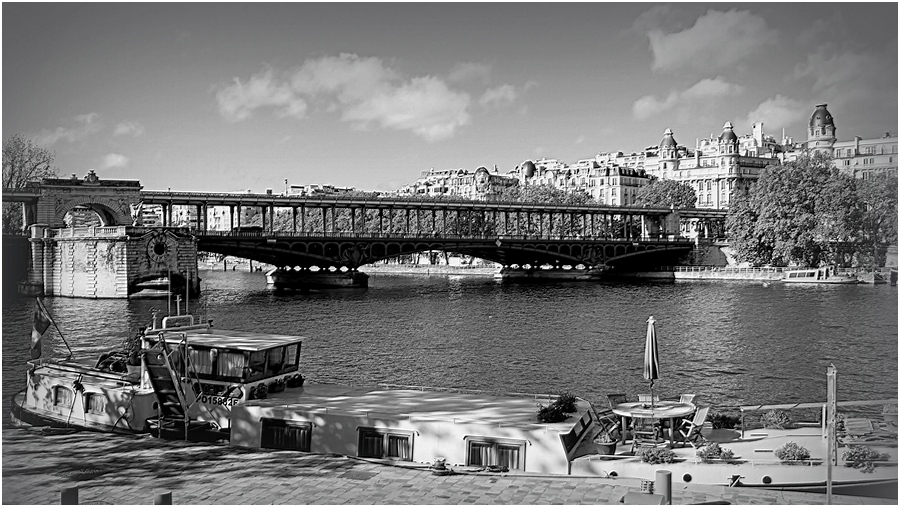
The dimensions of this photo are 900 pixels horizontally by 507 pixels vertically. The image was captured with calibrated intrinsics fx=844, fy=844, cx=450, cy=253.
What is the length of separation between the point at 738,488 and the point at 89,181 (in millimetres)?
74923

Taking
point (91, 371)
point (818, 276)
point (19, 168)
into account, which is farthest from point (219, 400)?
point (818, 276)

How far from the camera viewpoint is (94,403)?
906 inches

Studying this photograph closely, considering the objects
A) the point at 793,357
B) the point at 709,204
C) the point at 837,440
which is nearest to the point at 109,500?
the point at 837,440

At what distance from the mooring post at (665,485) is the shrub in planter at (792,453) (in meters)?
4.00

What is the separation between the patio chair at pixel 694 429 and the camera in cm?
1745

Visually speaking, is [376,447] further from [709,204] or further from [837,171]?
[709,204]

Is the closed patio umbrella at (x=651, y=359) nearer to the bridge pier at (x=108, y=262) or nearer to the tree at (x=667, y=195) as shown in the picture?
the bridge pier at (x=108, y=262)

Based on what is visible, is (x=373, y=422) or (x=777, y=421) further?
(x=373, y=422)

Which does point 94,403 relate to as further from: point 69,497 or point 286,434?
point 69,497

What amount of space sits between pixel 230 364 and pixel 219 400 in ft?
3.04

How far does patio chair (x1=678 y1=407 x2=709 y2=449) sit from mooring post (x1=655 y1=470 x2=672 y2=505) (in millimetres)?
3964

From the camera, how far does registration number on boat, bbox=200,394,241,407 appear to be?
20.8 m

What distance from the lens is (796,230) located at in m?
91.6

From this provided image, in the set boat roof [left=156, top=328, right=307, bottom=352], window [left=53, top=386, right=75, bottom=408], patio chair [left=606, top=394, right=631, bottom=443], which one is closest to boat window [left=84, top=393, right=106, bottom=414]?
window [left=53, top=386, right=75, bottom=408]
